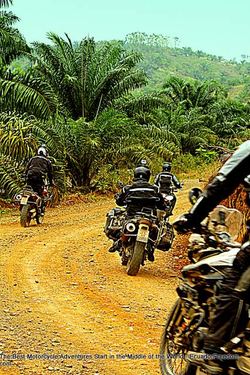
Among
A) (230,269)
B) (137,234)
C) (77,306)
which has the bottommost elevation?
(77,306)

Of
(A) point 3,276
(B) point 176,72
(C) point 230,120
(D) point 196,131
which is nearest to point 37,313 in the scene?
(A) point 3,276

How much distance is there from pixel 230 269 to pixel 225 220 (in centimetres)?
59

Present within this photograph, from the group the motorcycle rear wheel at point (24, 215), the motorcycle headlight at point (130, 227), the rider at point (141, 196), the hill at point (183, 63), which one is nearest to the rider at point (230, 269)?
the motorcycle headlight at point (130, 227)

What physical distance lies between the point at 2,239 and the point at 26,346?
6.39 meters

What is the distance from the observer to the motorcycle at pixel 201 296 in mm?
3588

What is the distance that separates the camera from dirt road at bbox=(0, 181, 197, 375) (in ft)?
16.6

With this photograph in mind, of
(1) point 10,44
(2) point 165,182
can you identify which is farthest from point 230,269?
(1) point 10,44

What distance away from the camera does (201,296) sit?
3.83 m

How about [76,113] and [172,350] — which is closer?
[172,350]

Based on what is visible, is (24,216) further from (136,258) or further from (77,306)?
(77,306)

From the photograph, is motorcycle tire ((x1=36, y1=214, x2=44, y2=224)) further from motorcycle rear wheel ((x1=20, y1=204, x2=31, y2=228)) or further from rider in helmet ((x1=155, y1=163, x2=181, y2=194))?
rider in helmet ((x1=155, y1=163, x2=181, y2=194))

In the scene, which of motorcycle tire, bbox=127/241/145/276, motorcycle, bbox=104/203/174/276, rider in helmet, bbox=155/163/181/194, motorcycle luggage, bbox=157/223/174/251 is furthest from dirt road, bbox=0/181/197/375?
rider in helmet, bbox=155/163/181/194

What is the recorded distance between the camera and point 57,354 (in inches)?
203

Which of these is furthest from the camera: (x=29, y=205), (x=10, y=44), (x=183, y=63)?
(x=183, y=63)
